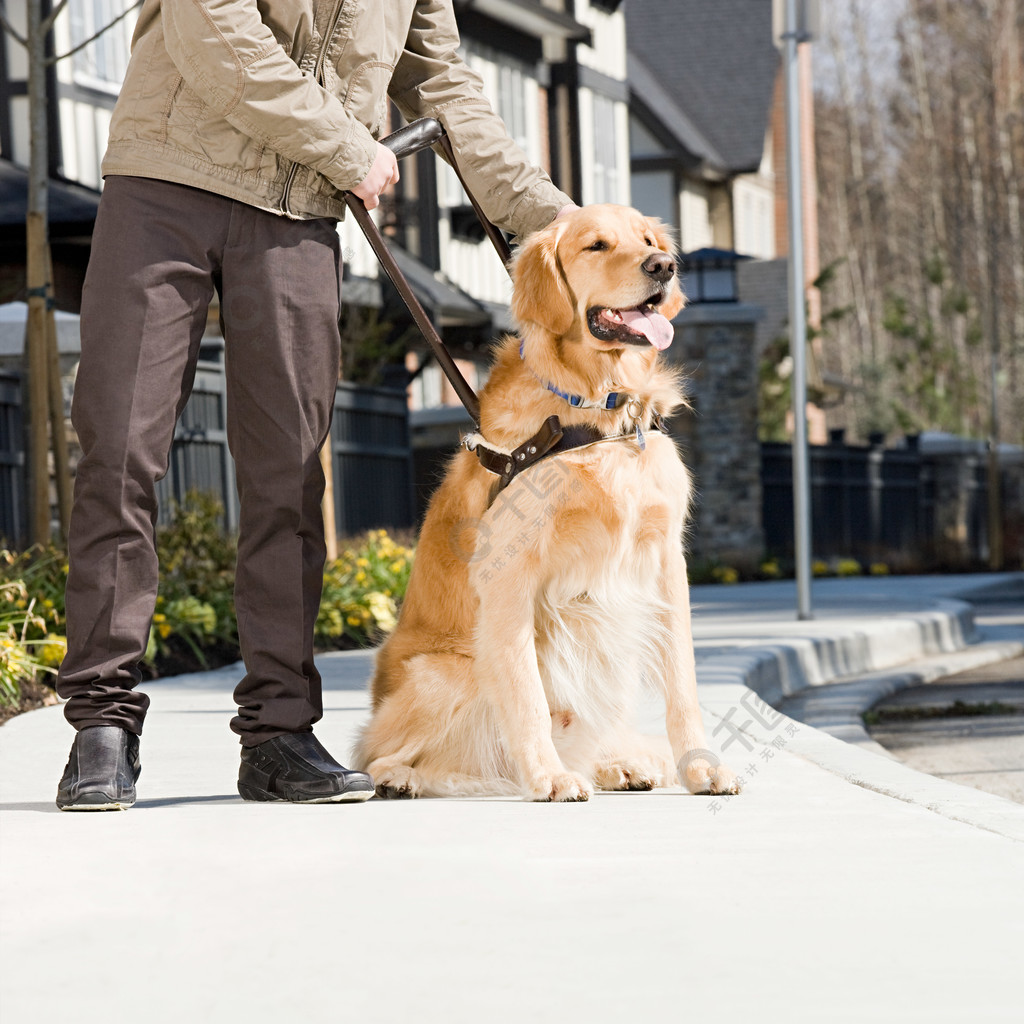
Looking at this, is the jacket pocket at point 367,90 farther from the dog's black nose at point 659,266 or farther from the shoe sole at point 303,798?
the shoe sole at point 303,798

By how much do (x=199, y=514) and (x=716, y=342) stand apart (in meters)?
8.09

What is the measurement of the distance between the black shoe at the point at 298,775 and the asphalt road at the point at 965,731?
235 cm

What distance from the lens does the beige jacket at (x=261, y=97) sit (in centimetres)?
313

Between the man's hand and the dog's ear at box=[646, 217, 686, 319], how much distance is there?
2.31ft

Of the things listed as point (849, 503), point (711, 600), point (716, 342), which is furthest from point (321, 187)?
point (849, 503)

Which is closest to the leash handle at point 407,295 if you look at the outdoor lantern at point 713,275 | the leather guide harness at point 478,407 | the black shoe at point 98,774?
the leather guide harness at point 478,407

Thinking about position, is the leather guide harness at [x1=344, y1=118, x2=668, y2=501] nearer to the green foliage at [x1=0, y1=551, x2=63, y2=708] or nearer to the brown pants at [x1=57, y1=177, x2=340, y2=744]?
the brown pants at [x1=57, y1=177, x2=340, y2=744]

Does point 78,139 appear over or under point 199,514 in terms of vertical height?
over

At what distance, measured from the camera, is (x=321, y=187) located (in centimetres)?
337

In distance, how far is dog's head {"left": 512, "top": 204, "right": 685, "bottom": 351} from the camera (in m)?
3.48

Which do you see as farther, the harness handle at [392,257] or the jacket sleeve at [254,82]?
the harness handle at [392,257]

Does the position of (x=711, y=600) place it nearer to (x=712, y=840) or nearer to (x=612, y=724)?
(x=612, y=724)

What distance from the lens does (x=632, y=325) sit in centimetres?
351

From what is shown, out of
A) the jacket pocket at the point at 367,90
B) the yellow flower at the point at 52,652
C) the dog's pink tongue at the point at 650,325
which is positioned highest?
the jacket pocket at the point at 367,90
